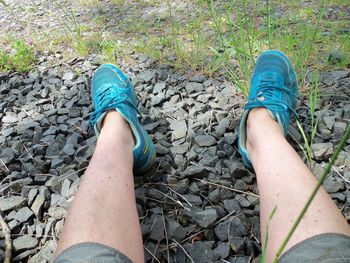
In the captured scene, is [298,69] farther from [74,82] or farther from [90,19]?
[90,19]

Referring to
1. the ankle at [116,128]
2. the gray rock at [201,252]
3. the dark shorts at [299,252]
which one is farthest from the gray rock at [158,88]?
the dark shorts at [299,252]

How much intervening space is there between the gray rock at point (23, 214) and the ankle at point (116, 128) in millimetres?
412

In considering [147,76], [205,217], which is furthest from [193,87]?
[205,217]

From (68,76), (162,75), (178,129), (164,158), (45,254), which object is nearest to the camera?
(45,254)

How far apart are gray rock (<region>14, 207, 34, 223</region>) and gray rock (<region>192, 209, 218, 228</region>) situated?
0.64 metres

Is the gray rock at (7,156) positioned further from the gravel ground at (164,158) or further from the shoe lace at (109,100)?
the shoe lace at (109,100)

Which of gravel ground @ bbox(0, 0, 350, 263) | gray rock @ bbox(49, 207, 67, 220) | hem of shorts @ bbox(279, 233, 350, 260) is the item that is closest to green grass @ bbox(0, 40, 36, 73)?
gravel ground @ bbox(0, 0, 350, 263)

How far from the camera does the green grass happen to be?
2216mm

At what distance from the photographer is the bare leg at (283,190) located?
2.98 feet

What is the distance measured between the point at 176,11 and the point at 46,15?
111 centimetres

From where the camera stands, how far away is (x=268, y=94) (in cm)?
156

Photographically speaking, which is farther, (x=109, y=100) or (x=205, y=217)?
(x=109, y=100)

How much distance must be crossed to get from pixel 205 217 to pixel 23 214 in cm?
71

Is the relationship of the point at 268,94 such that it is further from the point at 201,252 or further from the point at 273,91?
the point at 201,252
